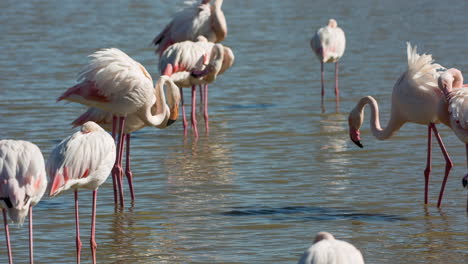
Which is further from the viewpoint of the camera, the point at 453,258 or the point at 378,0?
the point at 378,0

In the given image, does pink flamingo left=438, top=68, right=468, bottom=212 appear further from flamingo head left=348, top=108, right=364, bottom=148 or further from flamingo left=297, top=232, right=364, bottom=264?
flamingo left=297, top=232, right=364, bottom=264

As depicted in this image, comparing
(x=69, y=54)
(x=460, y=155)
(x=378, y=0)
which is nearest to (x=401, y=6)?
(x=378, y=0)

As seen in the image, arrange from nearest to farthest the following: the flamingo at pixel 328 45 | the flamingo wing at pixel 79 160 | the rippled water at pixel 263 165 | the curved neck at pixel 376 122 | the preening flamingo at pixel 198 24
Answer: the flamingo wing at pixel 79 160
the rippled water at pixel 263 165
the curved neck at pixel 376 122
the preening flamingo at pixel 198 24
the flamingo at pixel 328 45

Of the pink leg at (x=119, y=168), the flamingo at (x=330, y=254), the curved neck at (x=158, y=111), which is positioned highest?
the curved neck at (x=158, y=111)

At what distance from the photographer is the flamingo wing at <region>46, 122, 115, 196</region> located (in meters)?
5.68

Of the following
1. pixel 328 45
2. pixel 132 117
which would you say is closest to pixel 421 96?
pixel 132 117

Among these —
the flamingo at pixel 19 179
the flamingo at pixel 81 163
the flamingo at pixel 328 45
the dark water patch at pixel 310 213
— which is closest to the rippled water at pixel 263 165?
the dark water patch at pixel 310 213

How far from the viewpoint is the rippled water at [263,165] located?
20.2ft

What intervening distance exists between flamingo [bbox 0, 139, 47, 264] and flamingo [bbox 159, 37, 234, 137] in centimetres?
439

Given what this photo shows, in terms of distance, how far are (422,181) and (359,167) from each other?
2.19 feet

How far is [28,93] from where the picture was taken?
38.6ft

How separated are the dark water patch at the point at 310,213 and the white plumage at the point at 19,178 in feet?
6.04

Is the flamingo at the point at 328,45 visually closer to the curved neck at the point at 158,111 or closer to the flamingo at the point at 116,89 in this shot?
the curved neck at the point at 158,111

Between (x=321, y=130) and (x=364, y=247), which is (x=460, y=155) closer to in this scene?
(x=321, y=130)
